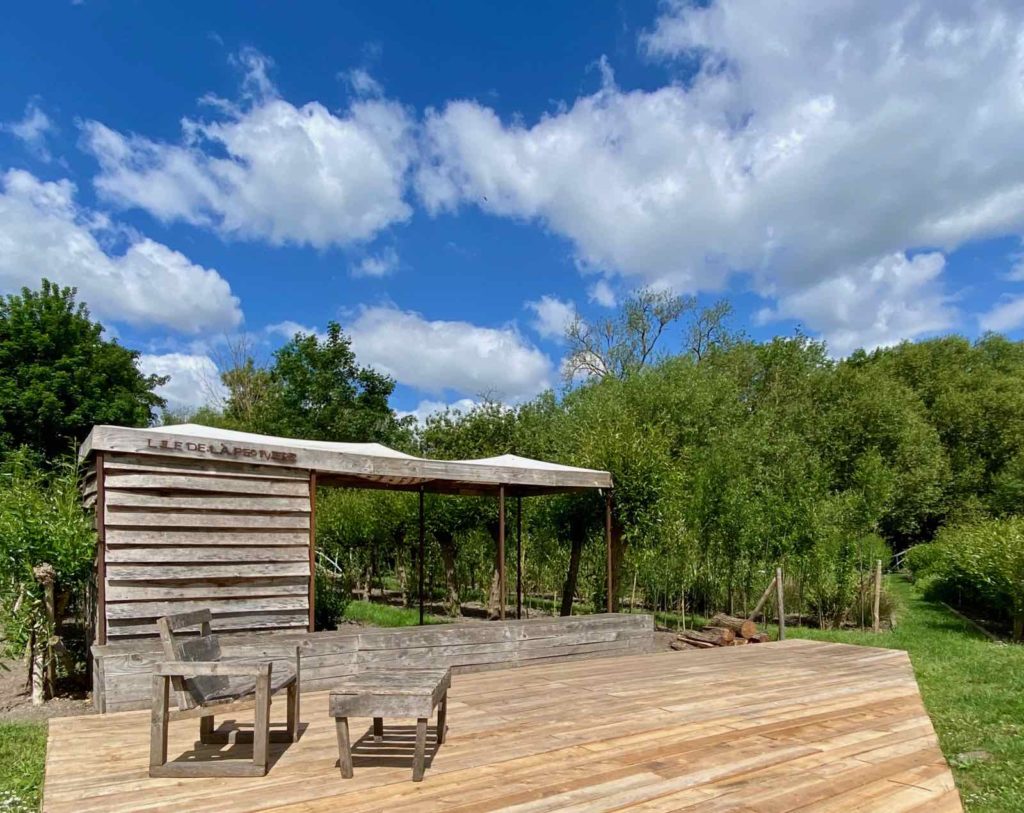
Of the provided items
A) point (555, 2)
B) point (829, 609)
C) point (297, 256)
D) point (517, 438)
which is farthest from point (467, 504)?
point (297, 256)

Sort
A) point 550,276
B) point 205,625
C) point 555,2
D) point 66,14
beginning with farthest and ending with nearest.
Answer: point 550,276 → point 555,2 → point 66,14 → point 205,625

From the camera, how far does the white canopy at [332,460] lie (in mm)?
5223

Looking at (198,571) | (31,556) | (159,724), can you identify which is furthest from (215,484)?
(159,724)

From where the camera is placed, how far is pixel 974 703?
17.9ft

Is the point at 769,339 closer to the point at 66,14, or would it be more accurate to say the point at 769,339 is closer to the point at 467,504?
the point at 467,504

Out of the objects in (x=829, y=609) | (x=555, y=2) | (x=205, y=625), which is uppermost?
(x=555, y=2)

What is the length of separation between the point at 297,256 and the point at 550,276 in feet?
27.0

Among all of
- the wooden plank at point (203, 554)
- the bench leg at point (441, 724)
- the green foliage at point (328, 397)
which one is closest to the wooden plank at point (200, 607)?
the wooden plank at point (203, 554)

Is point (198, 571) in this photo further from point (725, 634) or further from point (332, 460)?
point (725, 634)

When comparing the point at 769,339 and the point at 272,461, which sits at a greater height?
the point at 769,339

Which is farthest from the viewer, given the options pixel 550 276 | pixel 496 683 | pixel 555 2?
pixel 550 276

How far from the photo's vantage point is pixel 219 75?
12.0m

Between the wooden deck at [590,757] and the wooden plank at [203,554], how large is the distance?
1.05m

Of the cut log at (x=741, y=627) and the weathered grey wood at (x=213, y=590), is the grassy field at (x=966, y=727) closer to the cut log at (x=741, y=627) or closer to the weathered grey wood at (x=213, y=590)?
the weathered grey wood at (x=213, y=590)
